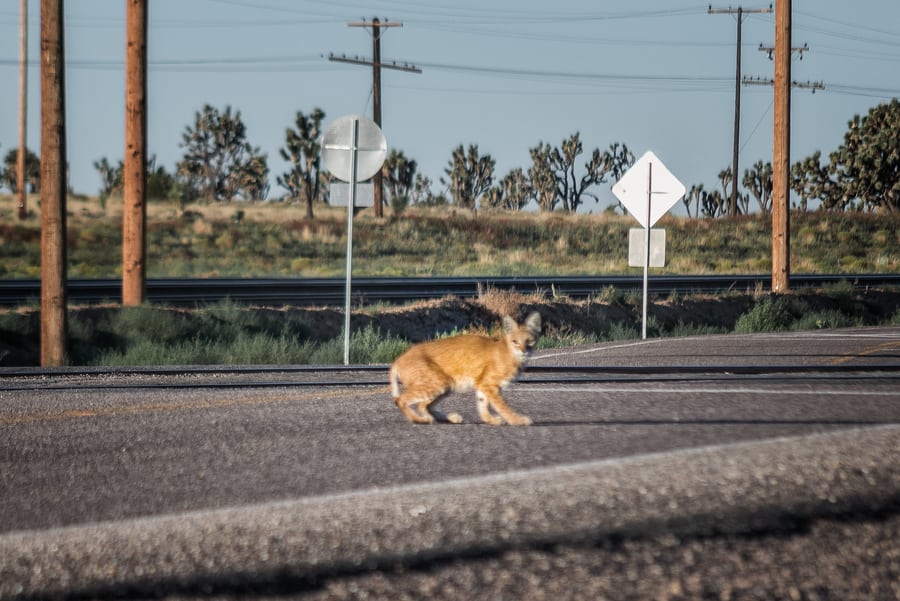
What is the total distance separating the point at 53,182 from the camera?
608 inches

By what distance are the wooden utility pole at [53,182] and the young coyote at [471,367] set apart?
9.64 meters

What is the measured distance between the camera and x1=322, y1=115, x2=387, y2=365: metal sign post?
45.7 feet

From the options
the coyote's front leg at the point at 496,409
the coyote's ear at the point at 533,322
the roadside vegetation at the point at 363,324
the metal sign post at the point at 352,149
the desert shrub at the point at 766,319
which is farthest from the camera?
the desert shrub at the point at 766,319

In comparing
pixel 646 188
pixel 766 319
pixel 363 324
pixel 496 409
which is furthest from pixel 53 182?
pixel 766 319

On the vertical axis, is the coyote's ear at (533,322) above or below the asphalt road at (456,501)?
above

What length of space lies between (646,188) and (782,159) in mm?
9356

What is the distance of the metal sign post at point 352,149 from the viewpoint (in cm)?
1392

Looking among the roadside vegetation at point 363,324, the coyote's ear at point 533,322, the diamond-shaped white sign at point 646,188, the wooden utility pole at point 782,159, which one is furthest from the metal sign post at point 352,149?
the wooden utility pole at point 782,159

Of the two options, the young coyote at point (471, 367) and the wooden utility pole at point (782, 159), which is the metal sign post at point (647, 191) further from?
the young coyote at point (471, 367)

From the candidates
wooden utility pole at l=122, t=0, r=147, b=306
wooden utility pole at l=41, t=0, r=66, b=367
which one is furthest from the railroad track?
wooden utility pole at l=41, t=0, r=66, b=367

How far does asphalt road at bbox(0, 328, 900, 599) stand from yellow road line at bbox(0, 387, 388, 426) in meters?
0.05

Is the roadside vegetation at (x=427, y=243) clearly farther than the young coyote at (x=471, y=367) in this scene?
Yes

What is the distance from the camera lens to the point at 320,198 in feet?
307

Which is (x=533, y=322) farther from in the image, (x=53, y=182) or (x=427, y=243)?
(x=427, y=243)
